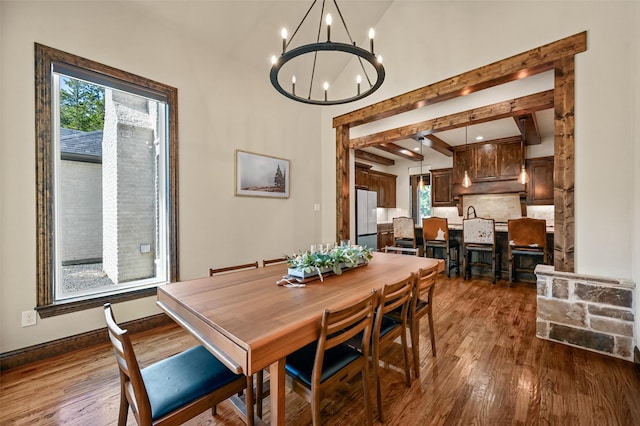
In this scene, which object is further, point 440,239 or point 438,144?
point 438,144

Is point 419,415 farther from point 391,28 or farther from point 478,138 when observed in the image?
point 478,138

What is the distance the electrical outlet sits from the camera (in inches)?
83.5

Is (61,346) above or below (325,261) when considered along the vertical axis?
below

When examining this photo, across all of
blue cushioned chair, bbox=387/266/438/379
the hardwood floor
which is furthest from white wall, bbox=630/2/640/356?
blue cushioned chair, bbox=387/266/438/379

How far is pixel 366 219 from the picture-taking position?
20.6ft

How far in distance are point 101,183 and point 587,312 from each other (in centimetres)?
457

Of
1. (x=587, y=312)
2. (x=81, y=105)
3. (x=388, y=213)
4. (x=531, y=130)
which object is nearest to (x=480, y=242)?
(x=587, y=312)

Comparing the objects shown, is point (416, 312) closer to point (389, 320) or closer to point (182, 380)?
point (389, 320)

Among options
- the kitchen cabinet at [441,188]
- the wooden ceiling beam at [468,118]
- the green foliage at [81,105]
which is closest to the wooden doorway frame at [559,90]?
the wooden ceiling beam at [468,118]

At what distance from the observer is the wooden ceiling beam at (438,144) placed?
532 cm

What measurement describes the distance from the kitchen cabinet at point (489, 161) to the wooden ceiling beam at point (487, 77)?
341 cm

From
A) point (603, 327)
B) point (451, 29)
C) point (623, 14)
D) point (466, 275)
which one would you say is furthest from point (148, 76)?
point (466, 275)

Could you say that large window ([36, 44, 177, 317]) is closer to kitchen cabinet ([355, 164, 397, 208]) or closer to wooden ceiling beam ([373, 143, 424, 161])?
wooden ceiling beam ([373, 143, 424, 161])

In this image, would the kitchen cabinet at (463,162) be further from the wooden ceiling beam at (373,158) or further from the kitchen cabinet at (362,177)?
the kitchen cabinet at (362,177)
